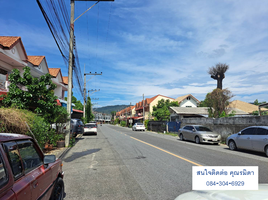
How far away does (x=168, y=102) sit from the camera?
200ft

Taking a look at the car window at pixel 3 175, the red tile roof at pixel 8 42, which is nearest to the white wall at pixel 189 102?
the red tile roof at pixel 8 42

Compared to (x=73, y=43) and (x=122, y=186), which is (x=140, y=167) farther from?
(x=73, y=43)

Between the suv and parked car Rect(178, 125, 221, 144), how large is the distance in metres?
13.7

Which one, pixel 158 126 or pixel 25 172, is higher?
pixel 25 172

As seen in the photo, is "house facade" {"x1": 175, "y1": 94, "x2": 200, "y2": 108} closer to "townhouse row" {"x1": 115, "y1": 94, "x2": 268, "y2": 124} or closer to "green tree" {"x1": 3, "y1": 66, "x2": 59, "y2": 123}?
"townhouse row" {"x1": 115, "y1": 94, "x2": 268, "y2": 124}

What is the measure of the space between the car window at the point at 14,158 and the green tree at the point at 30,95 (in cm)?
824

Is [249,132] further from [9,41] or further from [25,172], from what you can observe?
[9,41]

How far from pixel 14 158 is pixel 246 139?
12.0 m

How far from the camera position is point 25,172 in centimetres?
276

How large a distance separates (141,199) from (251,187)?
2.60 m

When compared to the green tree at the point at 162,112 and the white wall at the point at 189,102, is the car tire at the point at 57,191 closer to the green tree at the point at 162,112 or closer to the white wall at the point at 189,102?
the green tree at the point at 162,112

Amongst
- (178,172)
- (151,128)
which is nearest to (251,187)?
(178,172)

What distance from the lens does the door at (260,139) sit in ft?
34.3

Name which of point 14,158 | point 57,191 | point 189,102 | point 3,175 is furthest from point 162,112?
point 3,175
